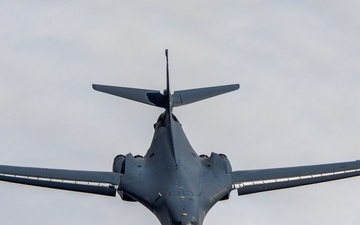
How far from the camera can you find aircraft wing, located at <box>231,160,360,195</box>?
85.6 metres

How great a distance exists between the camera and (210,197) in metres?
82.6

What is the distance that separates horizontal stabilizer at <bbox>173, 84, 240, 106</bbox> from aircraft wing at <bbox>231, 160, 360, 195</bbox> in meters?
10.4

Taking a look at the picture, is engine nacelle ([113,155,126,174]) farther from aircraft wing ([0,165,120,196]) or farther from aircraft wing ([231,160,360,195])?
aircraft wing ([231,160,360,195])

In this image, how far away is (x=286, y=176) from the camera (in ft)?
282

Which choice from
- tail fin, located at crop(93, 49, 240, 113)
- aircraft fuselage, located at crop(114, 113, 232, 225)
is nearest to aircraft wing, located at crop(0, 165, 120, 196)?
aircraft fuselage, located at crop(114, 113, 232, 225)

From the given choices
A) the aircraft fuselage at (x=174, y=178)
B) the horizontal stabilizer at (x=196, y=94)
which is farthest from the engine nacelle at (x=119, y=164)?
the horizontal stabilizer at (x=196, y=94)

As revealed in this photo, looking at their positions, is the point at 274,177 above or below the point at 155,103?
below

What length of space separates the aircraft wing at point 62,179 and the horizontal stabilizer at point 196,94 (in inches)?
504

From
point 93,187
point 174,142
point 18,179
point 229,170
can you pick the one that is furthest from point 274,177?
point 18,179

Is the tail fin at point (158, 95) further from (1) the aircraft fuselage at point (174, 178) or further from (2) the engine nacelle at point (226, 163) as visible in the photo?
(2) the engine nacelle at point (226, 163)

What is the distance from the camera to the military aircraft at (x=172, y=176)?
81812mm

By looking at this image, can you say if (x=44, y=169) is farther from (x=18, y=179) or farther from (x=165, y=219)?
(x=165, y=219)

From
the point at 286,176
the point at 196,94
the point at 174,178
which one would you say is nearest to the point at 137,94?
the point at 196,94

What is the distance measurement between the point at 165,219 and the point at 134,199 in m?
7.44
